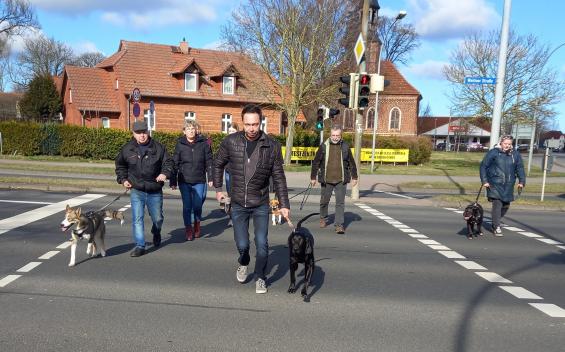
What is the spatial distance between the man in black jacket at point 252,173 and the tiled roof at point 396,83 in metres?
52.0

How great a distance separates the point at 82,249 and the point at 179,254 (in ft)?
4.89

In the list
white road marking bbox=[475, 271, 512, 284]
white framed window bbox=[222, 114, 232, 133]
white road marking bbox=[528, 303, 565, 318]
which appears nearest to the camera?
white road marking bbox=[528, 303, 565, 318]

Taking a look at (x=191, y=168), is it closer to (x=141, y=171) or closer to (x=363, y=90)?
(x=141, y=171)

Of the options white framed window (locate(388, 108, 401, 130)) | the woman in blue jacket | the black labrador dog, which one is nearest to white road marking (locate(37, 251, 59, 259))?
the black labrador dog

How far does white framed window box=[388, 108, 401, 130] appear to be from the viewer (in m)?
55.3

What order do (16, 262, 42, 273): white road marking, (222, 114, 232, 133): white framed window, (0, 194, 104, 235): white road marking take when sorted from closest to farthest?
(16, 262, 42, 273): white road marking
(0, 194, 104, 235): white road marking
(222, 114, 232, 133): white framed window

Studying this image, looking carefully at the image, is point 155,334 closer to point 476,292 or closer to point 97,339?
point 97,339

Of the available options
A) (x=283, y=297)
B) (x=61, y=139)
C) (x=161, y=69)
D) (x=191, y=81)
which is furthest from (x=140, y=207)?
(x=161, y=69)

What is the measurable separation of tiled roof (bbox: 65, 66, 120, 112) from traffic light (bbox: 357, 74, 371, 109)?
28700 mm

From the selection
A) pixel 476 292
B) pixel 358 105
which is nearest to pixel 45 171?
pixel 358 105

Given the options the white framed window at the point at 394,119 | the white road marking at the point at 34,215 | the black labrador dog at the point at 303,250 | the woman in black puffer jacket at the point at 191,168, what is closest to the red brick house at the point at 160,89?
the white framed window at the point at 394,119

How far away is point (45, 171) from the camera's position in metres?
18.9

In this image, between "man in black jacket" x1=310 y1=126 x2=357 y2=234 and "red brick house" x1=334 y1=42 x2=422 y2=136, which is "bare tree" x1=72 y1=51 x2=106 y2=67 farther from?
"man in black jacket" x1=310 y1=126 x2=357 y2=234

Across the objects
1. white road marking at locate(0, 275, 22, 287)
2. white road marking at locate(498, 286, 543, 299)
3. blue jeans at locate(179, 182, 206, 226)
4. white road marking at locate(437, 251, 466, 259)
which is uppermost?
blue jeans at locate(179, 182, 206, 226)
